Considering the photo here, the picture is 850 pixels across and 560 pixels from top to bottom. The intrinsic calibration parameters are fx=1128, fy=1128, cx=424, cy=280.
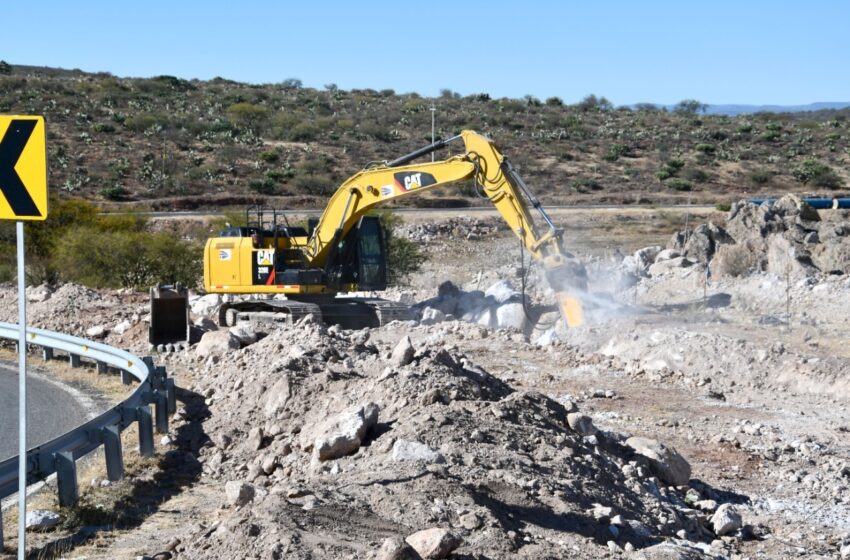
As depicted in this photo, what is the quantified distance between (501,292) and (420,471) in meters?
15.4

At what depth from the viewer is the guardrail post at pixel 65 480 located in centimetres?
968

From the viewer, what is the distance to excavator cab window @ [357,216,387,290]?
76.0ft

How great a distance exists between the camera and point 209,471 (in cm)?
1118

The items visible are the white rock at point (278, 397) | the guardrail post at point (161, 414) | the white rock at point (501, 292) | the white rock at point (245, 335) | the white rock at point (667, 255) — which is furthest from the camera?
the white rock at point (667, 255)

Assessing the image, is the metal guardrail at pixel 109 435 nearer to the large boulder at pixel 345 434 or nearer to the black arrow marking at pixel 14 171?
the large boulder at pixel 345 434

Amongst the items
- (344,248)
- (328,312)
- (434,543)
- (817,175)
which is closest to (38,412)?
(328,312)

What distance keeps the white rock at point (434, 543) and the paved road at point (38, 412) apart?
7.08m

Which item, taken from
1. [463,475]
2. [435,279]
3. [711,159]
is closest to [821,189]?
[711,159]

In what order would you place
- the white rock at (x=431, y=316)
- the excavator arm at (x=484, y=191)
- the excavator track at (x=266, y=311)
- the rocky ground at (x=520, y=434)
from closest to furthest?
1. the rocky ground at (x=520, y=434)
2. the excavator arm at (x=484, y=191)
3. the excavator track at (x=266, y=311)
4. the white rock at (x=431, y=316)

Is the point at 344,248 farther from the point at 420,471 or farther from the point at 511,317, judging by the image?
the point at 420,471

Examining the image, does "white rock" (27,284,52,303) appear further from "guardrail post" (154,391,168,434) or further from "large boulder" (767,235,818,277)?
"large boulder" (767,235,818,277)

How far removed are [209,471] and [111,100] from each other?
224 feet

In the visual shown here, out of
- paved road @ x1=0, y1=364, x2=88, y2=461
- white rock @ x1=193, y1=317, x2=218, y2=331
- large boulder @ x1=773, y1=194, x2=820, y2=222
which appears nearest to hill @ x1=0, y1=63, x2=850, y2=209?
large boulder @ x1=773, y1=194, x2=820, y2=222

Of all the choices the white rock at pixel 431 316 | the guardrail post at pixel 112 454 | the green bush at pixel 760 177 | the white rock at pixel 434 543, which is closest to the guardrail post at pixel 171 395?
the guardrail post at pixel 112 454
